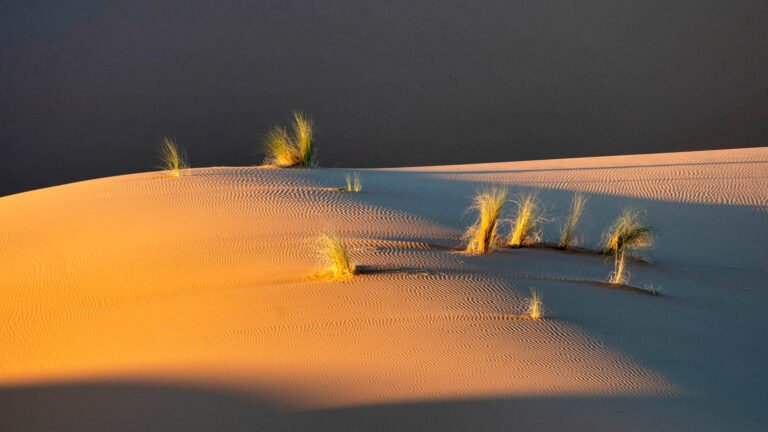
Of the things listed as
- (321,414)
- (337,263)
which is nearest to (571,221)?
(337,263)

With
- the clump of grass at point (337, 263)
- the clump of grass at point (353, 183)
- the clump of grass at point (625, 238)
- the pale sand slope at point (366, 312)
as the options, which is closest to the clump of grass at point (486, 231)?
the pale sand slope at point (366, 312)

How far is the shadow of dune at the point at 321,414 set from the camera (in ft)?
13.7

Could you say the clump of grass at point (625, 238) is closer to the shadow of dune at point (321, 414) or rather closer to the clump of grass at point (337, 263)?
the clump of grass at point (337, 263)

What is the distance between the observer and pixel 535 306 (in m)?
5.73

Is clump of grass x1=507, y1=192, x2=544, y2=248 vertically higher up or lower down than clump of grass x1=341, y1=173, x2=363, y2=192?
lower down

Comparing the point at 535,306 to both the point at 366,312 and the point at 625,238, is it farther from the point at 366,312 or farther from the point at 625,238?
the point at 625,238

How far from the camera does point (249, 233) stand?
302 inches

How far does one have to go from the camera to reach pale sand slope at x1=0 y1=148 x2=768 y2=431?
175 inches

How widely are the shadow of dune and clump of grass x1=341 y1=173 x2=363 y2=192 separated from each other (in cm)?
440

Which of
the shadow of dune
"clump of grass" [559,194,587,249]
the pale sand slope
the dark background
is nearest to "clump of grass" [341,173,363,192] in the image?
the pale sand slope

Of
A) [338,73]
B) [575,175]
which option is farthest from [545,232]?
[338,73]

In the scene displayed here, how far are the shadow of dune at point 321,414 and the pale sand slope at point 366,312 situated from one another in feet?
0.04

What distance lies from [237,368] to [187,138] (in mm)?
21515

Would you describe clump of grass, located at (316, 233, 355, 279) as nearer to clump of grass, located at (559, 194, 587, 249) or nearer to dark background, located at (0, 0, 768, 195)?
clump of grass, located at (559, 194, 587, 249)
